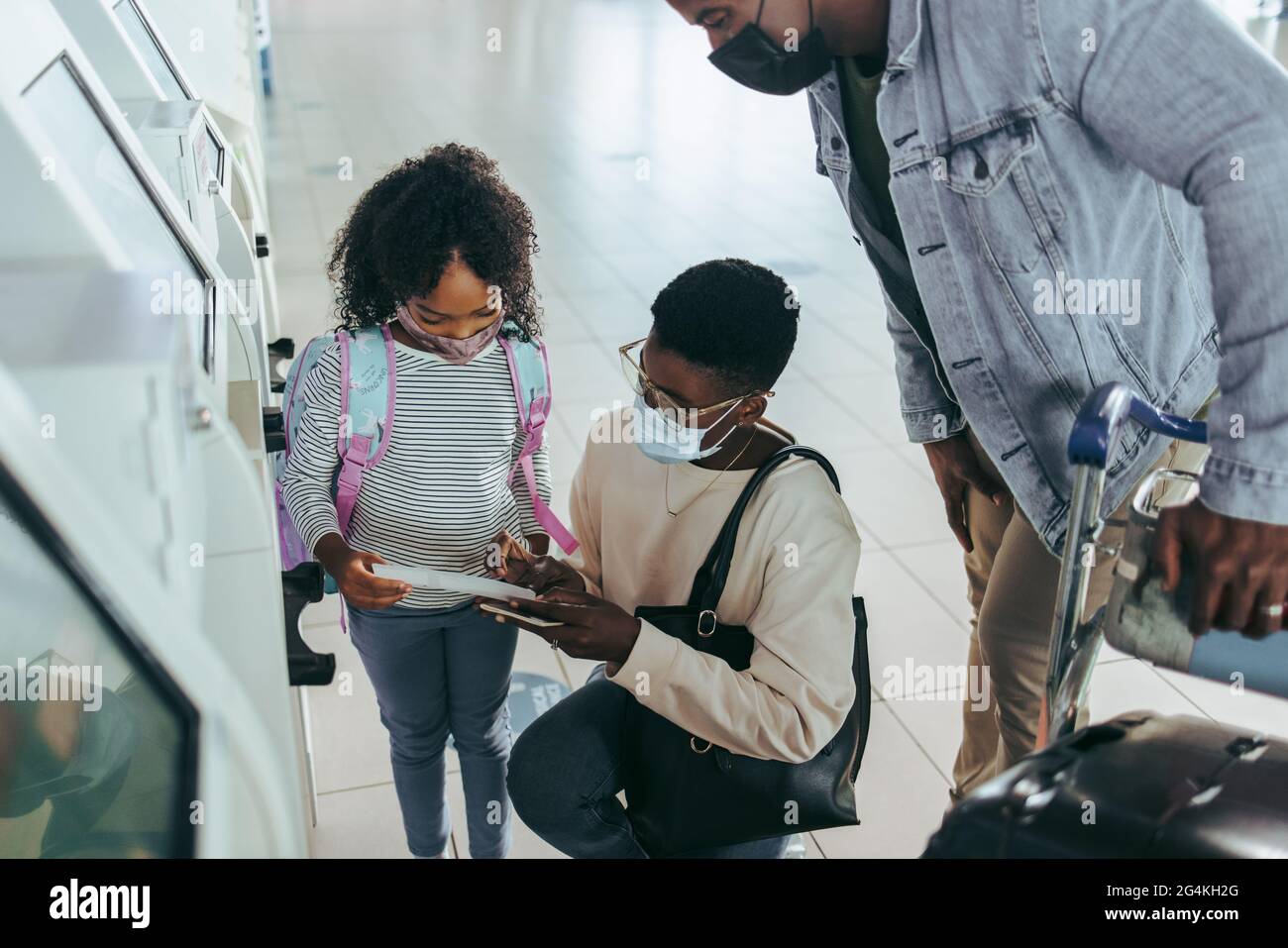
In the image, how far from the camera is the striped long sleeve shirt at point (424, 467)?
157 centimetres

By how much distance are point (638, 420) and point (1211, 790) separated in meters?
0.81

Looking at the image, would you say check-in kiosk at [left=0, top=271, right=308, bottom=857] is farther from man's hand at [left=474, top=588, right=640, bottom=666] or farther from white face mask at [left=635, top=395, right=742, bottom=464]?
white face mask at [left=635, top=395, right=742, bottom=464]

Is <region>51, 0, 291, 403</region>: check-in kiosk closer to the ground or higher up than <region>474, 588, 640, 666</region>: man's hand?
higher up

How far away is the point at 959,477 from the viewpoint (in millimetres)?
1844

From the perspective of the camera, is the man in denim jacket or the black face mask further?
the black face mask

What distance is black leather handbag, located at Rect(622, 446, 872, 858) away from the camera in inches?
55.3

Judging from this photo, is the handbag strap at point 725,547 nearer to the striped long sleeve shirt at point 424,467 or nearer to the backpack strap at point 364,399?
the striped long sleeve shirt at point 424,467

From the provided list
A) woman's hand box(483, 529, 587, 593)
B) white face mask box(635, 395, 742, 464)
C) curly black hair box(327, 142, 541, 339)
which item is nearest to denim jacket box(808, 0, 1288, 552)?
white face mask box(635, 395, 742, 464)

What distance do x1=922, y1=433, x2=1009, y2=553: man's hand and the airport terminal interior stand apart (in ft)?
1.59

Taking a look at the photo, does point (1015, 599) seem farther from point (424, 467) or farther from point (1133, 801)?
point (424, 467)

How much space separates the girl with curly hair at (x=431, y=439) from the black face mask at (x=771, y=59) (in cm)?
41

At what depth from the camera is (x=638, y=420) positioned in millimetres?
1473

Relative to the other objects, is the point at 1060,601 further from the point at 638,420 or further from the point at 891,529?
the point at 891,529
